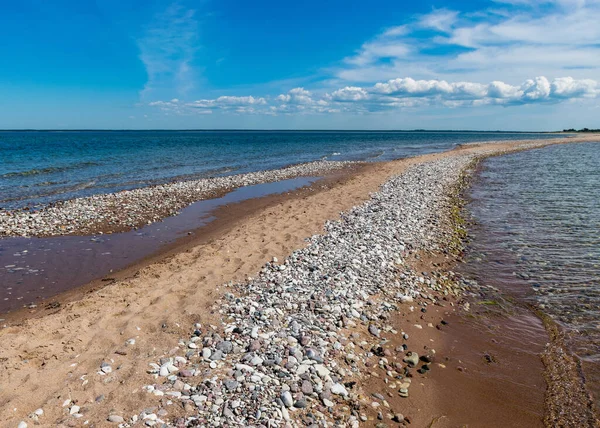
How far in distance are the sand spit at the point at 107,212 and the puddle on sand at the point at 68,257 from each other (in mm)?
978

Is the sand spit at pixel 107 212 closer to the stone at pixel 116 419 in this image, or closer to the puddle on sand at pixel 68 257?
the puddle on sand at pixel 68 257

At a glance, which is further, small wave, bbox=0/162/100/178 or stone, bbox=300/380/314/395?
small wave, bbox=0/162/100/178

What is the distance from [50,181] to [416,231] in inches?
1165

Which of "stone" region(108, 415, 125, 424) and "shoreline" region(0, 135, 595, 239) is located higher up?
"shoreline" region(0, 135, 595, 239)

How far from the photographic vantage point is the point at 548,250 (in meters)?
12.2

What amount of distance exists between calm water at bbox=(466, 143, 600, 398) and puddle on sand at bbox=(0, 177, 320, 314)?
11.6 m

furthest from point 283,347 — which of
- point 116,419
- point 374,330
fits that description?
point 116,419

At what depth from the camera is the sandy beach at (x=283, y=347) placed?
16.6ft

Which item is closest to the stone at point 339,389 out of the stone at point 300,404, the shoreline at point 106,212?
the stone at point 300,404

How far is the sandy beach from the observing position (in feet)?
16.6

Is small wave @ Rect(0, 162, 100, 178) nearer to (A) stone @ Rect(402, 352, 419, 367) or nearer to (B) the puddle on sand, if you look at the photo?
(B) the puddle on sand

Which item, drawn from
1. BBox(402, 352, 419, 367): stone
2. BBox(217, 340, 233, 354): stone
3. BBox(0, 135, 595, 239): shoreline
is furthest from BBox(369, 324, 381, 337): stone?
BBox(0, 135, 595, 239): shoreline

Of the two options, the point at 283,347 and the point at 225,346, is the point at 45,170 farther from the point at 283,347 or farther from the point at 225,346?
the point at 283,347

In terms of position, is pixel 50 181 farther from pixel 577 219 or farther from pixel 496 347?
pixel 577 219
